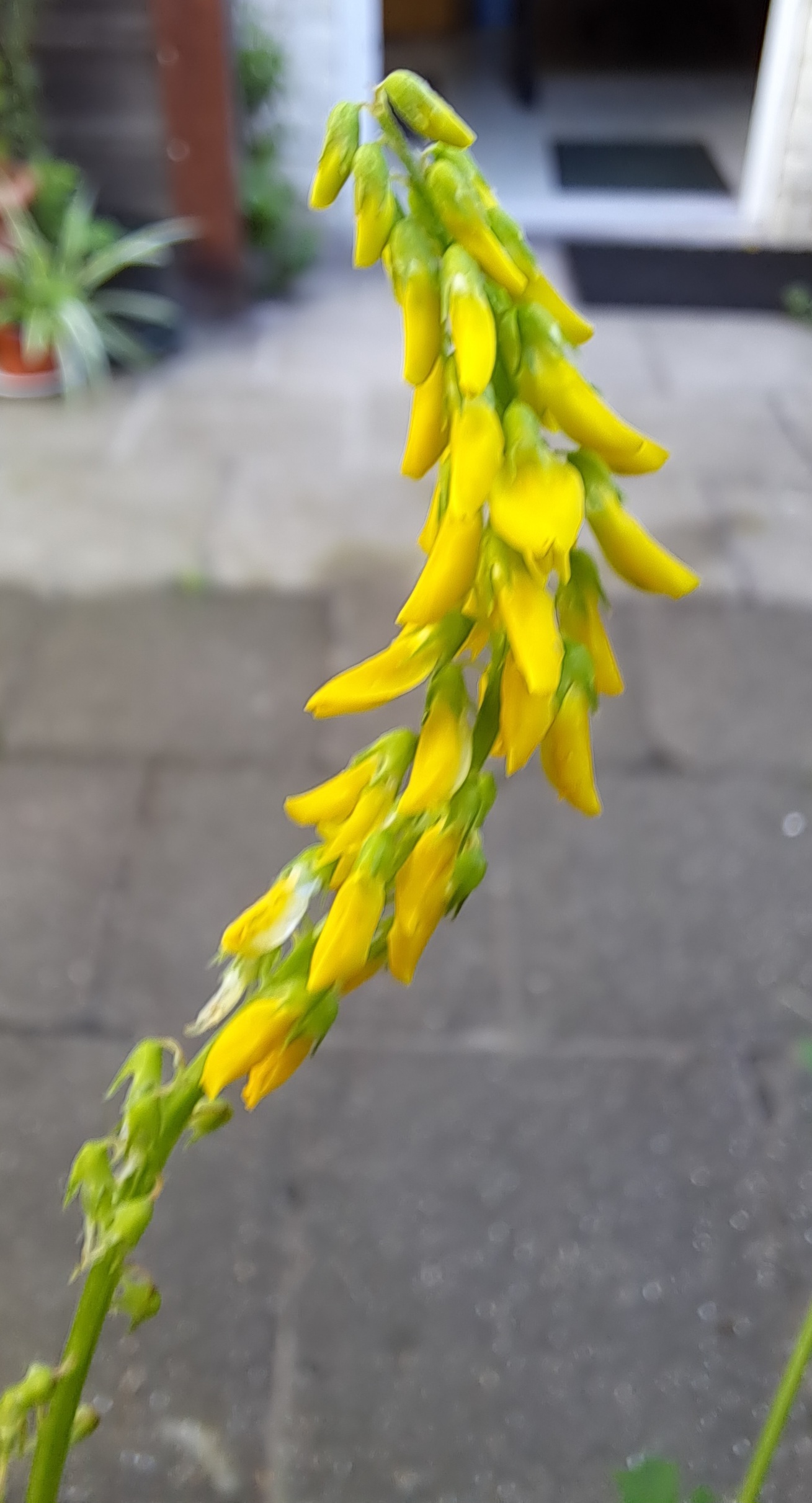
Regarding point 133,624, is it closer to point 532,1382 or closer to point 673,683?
point 673,683

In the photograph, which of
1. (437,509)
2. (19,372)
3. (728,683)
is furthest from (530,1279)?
(19,372)

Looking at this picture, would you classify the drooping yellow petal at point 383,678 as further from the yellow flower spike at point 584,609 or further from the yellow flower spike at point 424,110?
the yellow flower spike at point 424,110

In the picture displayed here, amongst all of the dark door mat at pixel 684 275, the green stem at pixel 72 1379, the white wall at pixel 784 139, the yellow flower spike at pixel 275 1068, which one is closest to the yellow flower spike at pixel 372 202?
the yellow flower spike at pixel 275 1068

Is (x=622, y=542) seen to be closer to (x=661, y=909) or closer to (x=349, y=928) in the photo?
(x=349, y=928)

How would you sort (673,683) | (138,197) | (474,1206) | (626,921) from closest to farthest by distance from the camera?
(474,1206) → (626,921) → (673,683) → (138,197)

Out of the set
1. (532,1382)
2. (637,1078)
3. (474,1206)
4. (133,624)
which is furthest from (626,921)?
(133,624)

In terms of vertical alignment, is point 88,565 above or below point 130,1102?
below

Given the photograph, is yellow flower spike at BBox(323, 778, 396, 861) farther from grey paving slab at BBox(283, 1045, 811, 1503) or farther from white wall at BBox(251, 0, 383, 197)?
white wall at BBox(251, 0, 383, 197)
